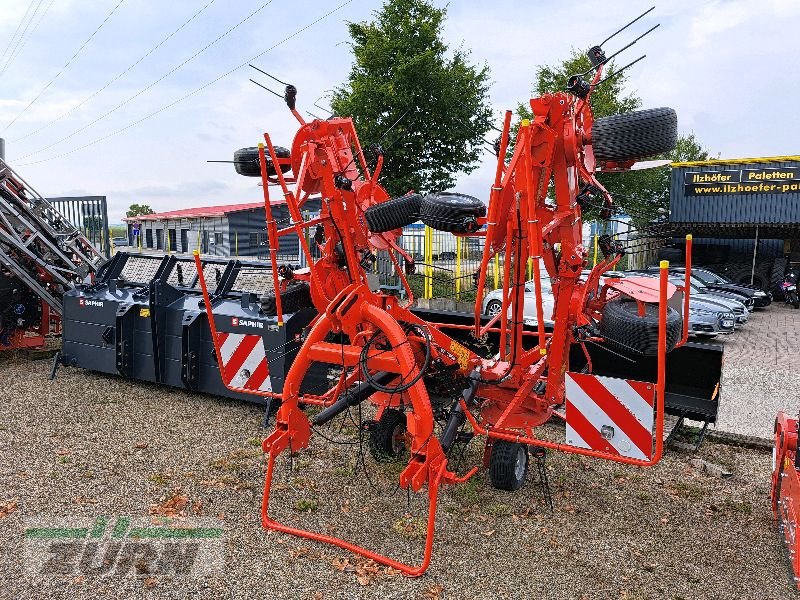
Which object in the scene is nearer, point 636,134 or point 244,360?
point 636,134

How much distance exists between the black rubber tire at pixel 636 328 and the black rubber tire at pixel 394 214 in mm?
1535

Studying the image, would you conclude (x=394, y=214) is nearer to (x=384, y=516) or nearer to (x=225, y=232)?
(x=384, y=516)

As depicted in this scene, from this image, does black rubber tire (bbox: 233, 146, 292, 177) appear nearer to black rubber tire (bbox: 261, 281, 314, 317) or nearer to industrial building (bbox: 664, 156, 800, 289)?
black rubber tire (bbox: 261, 281, 314, 317)

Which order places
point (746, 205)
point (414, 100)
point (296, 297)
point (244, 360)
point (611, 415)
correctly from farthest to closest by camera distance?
point (746, 205) → point (414, 100) → point (296, 297) → point (244, 360) → point (611, 415)

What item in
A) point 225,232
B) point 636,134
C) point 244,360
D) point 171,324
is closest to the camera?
point 636,134

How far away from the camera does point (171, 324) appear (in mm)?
7430

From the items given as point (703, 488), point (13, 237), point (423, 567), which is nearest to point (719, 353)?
point (703, 488)

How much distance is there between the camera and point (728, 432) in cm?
621

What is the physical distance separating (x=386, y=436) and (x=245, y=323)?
230 centimetres

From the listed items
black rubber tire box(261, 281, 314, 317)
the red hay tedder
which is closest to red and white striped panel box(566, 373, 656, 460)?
the red hay tedder

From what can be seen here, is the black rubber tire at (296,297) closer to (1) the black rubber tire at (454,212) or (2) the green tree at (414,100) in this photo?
(1) the black rubber tire at (454,212)

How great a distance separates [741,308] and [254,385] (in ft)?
43.9

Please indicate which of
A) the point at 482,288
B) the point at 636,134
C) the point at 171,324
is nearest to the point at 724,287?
the point at 171,324

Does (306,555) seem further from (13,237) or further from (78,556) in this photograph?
(13,237)
